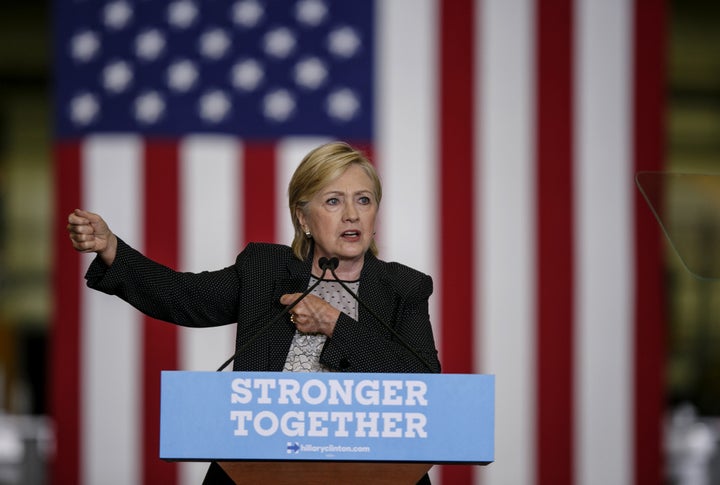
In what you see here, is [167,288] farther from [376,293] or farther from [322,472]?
[322,472]

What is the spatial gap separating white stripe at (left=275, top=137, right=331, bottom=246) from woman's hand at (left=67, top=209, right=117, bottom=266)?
2107mm

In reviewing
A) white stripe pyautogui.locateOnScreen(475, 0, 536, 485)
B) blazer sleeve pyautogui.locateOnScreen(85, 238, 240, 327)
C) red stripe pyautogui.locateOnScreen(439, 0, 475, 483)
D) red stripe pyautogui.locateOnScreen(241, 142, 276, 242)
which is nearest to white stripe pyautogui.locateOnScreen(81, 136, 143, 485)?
red stripe pyautogui.locateOnScreen(241, 142, 276, 242)

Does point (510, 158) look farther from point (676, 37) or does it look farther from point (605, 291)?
point (676, 37)

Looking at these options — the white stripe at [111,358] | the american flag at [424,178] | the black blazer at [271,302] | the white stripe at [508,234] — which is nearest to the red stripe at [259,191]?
the american flag at [424,178]

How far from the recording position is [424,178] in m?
4.06

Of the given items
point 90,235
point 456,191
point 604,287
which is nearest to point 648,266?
point 604,287

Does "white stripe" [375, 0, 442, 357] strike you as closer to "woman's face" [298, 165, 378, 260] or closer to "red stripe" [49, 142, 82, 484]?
"red stripe" [49, 142, 82, 484]

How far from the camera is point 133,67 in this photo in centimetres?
403

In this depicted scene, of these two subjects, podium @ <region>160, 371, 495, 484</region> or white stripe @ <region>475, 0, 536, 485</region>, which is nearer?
podium @ <region>160, 371, 495, 484</region>

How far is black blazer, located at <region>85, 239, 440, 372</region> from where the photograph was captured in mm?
1853

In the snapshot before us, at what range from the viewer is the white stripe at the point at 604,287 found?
4.10 metres

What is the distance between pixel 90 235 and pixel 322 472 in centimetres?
59

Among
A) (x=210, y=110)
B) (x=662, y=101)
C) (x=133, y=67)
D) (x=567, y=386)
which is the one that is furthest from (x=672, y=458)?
(x=133, y=67)

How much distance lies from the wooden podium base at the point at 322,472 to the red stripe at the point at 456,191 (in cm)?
244
